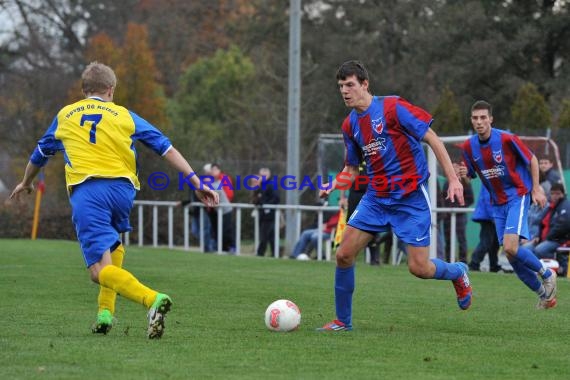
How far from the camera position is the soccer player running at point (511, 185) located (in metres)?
10.5

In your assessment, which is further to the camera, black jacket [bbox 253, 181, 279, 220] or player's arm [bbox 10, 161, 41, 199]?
black jacket [bbox 253, 181, 279, 220]

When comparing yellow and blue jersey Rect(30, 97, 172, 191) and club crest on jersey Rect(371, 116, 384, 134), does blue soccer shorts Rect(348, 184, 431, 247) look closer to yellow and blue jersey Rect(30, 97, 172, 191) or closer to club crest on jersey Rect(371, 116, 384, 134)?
club crest on jersey Rect(371, 116, 384, 134)

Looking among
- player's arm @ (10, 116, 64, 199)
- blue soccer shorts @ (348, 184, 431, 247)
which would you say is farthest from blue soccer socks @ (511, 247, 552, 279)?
player's arm @ (10, 116, 64, 199)

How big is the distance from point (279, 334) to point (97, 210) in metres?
1.62

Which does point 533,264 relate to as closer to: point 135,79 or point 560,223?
point 560,223

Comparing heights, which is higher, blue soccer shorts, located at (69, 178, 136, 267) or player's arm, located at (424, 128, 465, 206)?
player's arm, located at (424, 128, 465, 206)

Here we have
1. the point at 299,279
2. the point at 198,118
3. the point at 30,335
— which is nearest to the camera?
the point at 30,335

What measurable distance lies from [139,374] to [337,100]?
37.0 metres

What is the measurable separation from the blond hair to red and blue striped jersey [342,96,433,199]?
1.85m

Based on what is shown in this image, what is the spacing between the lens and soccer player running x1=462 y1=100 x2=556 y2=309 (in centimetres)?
1053

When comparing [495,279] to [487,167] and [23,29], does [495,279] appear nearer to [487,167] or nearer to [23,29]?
[487,167]

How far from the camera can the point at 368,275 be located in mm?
15070

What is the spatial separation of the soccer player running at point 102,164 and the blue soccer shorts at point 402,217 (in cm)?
141

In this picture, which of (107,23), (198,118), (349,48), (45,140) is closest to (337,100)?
(349,48)
